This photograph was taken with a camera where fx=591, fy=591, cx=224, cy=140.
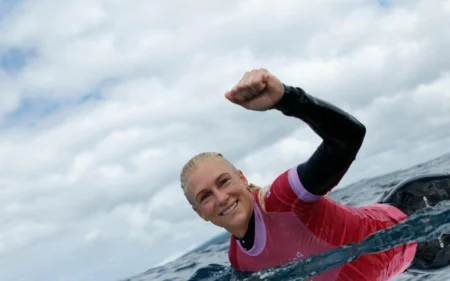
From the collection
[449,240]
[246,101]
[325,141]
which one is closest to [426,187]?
[449,240]

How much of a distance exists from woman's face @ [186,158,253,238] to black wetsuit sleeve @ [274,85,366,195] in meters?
0.61

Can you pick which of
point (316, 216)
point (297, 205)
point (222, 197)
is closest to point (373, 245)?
point (316, 216)

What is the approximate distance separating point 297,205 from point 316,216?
0.27m

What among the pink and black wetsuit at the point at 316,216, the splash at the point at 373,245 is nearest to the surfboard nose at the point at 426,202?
the splash at the point at 373,245

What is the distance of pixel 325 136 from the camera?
14.0ft

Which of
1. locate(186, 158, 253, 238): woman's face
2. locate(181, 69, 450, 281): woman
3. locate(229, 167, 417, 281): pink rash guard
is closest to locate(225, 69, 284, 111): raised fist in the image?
locate(181, 69, 450, 281): woman

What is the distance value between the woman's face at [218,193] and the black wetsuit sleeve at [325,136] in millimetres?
613

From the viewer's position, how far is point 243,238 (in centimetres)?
529

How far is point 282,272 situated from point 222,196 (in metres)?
1.08

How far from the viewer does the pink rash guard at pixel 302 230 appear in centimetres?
489

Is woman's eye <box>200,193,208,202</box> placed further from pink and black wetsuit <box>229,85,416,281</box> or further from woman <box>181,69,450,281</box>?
pink and black wetsuit <box>229,85,416,281</box>

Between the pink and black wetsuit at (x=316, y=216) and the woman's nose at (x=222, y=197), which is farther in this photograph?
the woman's nose at (x=222, y=197)

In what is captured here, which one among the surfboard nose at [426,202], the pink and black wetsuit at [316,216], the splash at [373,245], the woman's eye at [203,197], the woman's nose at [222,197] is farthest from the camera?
the surfboard nose at [426,202]

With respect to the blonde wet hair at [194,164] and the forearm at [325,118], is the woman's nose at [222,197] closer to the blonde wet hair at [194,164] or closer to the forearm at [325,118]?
the blonde wet hair at [194,164]
